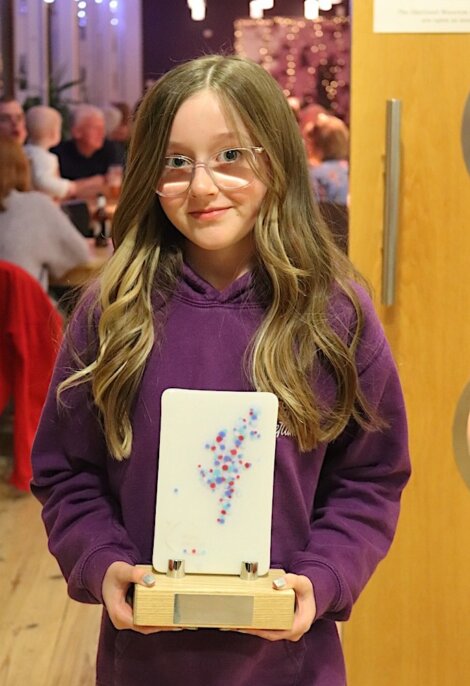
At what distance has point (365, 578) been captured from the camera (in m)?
1.28

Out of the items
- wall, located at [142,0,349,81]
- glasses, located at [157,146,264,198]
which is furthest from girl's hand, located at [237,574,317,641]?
wall, located at [142,0,349,81]

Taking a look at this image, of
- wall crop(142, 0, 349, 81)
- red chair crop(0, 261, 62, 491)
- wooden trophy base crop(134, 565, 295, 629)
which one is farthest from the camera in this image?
red chair crop(0, 261, 62, 491)

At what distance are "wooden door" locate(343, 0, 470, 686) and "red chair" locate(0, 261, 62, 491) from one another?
1.99m

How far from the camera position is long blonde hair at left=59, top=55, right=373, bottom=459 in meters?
1.21

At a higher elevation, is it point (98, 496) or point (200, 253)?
point (200, 253)

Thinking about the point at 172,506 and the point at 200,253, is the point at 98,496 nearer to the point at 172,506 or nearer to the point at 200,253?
the point at 172,506

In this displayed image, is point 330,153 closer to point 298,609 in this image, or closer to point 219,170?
point 219,170

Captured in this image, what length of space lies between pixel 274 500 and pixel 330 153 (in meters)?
2.59

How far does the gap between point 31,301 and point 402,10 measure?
2.26 metres

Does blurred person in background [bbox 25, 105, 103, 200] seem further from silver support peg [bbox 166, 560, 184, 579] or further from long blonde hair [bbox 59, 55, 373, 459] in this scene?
silver support peg [bbox 166, 560, 184, 579]

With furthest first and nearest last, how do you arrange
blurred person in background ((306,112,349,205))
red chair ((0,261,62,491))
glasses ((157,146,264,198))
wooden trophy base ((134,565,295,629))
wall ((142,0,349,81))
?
red chair ((0,261,62,491)) < blurred person in background ((306,112,349,205)) < wall ((142,0,349,81)) < glasses ((157,146,264,198)) < wooden trophy base ((134,565,295,629))

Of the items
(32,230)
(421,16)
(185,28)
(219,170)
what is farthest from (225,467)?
(32,230)

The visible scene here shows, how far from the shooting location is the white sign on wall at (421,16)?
194 cm

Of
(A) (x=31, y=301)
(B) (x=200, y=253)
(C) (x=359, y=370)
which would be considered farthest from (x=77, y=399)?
(A) (x=31, y=301)
